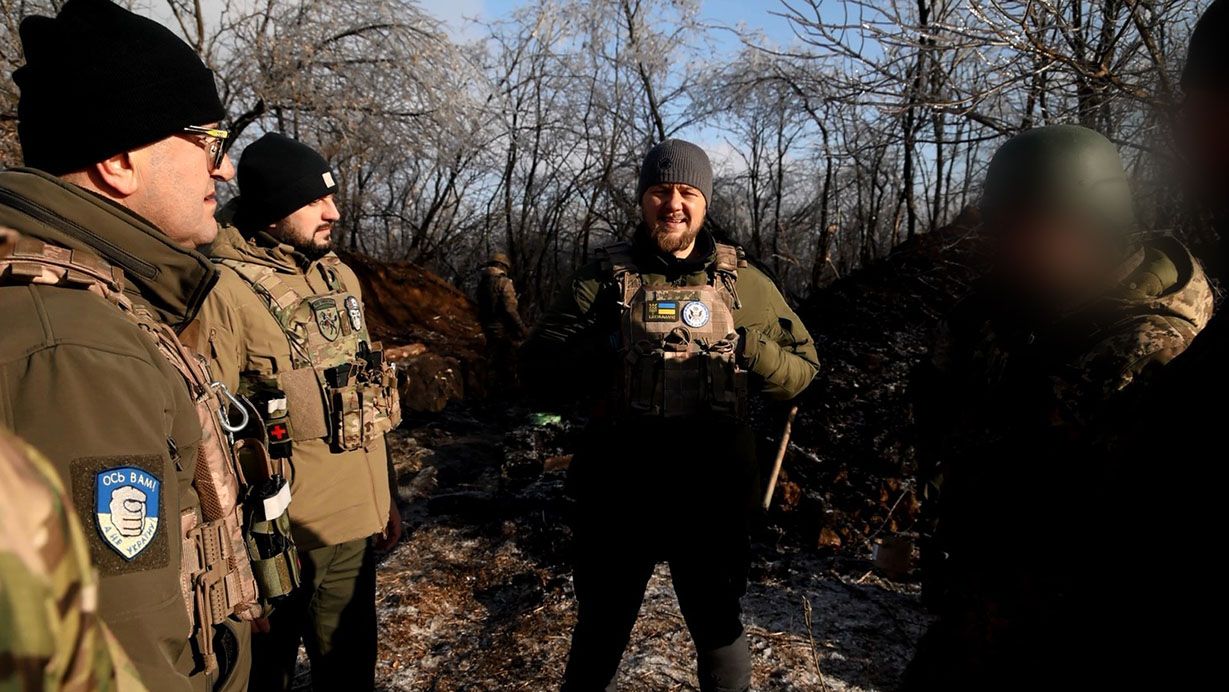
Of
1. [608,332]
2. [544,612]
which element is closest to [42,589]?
[608,332]

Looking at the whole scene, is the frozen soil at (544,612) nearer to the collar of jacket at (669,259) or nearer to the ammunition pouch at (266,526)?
the collar of jacket at (669,259)

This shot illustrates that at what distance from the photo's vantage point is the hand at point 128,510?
927mm

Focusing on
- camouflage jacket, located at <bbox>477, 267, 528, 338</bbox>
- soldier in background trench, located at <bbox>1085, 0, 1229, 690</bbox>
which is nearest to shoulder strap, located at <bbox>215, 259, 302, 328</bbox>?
soldier in background trench, located at <bbox>1085, 0, 1229, 690</bbox>

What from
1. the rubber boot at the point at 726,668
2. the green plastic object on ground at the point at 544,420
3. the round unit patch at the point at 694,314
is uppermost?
the round unit patch at the point at 694,314

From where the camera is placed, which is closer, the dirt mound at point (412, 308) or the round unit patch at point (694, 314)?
the round unit patch at point (694, 314)

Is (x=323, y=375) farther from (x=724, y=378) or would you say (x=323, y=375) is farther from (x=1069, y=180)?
(x=1069, y=180)

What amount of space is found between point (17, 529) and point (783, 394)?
2.20 metres

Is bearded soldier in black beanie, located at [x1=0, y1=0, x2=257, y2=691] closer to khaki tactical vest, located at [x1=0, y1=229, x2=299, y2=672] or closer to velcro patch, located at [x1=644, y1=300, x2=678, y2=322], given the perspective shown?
khaki tactical vest, located at [x1=0, y1=229, x2=299, y2=672]

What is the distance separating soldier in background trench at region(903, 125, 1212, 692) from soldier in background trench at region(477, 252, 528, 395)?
25.5 feet

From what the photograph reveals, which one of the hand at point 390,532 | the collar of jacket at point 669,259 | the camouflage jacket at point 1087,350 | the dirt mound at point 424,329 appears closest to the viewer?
the camouflage jacket at point 1087,350

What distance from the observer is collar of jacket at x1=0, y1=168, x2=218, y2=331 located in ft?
3.46

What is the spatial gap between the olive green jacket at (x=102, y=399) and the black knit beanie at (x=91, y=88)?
150 mm

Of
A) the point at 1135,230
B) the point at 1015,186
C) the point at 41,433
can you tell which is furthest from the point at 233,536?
the point at 1135,230

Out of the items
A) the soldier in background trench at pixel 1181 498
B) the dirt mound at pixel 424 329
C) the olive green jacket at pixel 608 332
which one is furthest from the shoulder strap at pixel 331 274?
the dirt mound at pixel 424 329
